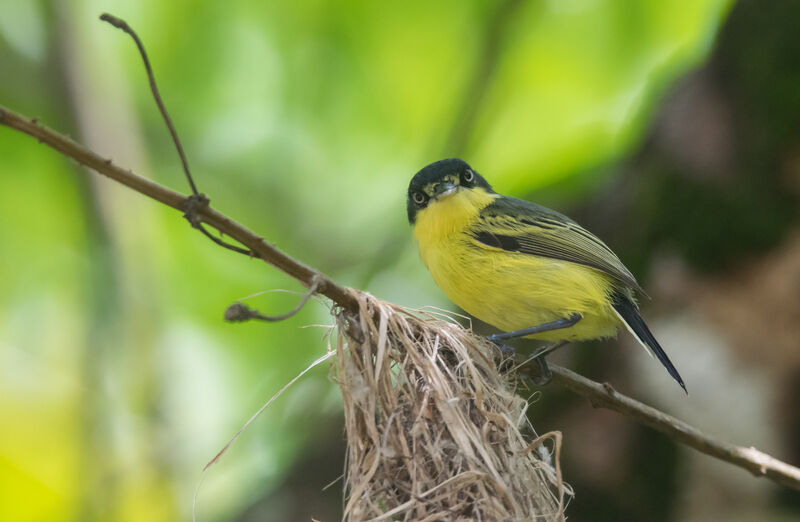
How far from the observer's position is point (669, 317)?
5.12m

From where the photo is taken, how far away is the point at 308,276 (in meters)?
2.38

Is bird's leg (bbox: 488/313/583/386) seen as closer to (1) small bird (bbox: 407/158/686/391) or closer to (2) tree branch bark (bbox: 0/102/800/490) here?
(1) small bird (bbox: 407/158/686/391)

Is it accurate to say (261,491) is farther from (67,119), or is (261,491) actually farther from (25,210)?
(25,210)

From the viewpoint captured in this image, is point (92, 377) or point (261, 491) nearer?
point (92, 377)

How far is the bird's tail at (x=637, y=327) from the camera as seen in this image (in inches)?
146

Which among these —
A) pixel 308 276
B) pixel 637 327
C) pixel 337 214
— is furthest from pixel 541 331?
pixel 337 214

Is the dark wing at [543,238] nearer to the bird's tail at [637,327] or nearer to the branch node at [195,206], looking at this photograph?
the bird's tail at [637,327]

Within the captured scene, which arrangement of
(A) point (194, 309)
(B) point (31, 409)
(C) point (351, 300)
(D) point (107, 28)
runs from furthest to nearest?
(A) point (194, 309) → (D) point (107, 28) → (B) point (31, 409) → (C) point (351, 300)

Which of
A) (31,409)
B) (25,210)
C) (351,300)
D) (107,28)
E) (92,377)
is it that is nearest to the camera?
(351,300)

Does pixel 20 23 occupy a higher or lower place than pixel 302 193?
higher

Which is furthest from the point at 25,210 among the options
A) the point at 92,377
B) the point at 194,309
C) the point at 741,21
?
the point at 741,21

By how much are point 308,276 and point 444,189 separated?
1831 mm

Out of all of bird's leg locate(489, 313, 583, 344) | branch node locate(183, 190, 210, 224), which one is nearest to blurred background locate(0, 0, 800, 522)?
bird's leg locate(489, 313, 583, 344)

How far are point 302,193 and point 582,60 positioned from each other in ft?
9.82
